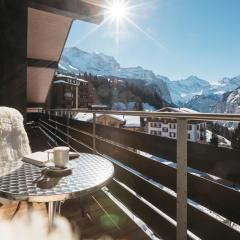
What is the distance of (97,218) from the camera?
97.6 inches

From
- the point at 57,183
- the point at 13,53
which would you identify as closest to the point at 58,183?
the point at 57,183

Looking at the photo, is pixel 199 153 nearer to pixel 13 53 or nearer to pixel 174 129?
pixel 174 129

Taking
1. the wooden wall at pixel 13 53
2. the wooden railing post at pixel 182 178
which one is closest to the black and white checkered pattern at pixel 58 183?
the wooden railing post at pixel 182 178

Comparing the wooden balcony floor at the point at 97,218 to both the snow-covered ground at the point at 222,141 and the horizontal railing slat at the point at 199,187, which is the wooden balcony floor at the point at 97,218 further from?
the snow-covered ground at the point at 222,141

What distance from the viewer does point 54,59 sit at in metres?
9.16

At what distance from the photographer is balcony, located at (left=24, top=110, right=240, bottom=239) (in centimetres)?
134

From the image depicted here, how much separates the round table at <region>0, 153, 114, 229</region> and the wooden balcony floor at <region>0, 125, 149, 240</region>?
76cm

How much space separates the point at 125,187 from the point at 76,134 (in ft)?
6.86

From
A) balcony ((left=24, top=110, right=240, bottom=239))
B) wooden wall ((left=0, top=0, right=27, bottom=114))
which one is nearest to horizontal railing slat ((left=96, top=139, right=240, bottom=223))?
balcony ((left=24, top=110, right=240, bottom=239))

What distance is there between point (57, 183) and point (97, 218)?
141 cm

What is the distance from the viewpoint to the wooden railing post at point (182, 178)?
1.59 meters

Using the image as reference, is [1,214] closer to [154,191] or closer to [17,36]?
[154,191]

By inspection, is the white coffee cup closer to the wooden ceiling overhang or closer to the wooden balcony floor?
the wooden balcony floor

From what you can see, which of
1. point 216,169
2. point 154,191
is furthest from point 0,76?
point 216,169
